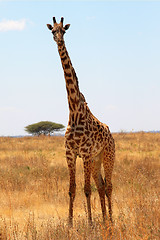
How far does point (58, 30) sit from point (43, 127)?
1864 inches

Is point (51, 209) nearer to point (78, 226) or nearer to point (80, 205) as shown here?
point (80, 205)

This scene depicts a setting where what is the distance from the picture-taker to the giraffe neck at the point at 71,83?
5996 millimetres

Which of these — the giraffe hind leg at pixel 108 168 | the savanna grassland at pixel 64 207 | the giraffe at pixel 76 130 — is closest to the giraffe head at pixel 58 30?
the giraffe at pixel 76 130

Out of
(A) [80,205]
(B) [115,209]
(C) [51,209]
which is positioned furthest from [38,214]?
(B) [115,209]

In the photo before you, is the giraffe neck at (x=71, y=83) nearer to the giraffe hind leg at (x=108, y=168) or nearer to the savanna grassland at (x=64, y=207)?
the giraffe hind leg at (x=108, y=168)

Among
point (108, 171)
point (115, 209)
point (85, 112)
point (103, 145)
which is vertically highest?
point (85, 112)

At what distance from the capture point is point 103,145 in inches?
264

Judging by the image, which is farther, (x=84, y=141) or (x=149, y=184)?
(x=149, y=184)

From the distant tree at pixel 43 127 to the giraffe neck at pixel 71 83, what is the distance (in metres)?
46.5

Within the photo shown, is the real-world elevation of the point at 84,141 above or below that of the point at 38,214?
above

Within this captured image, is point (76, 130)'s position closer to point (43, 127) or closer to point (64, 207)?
point (64, 207)

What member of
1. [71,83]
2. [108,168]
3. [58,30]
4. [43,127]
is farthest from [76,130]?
[43,127]

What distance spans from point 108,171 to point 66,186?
11.2 feet

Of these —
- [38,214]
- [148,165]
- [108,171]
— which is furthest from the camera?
[148,165]
